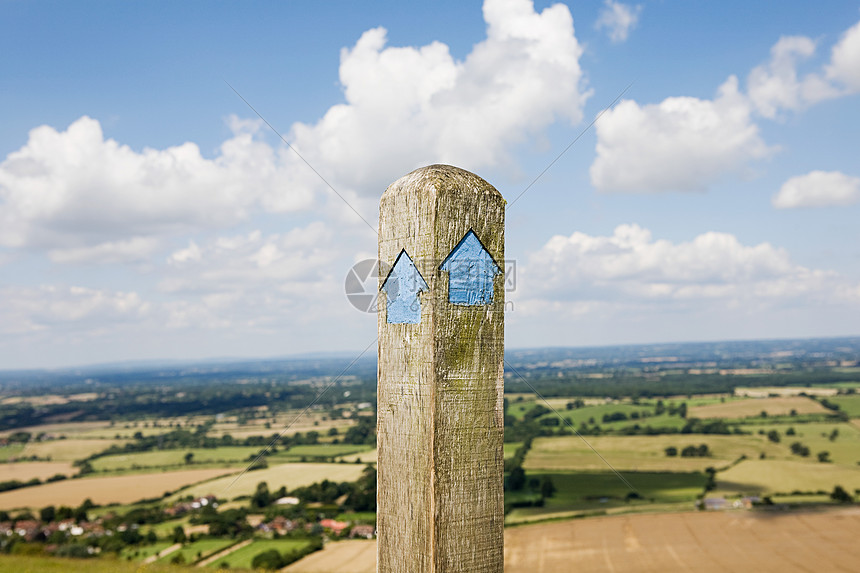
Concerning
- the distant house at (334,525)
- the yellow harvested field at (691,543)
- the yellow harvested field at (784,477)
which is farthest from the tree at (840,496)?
the distant house at (334,525)

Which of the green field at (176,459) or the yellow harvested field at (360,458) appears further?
→ the green field at (176,459)

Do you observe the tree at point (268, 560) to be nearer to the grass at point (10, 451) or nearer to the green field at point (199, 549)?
the green field at point (199, 549)

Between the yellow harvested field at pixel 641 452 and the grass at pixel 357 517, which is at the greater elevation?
the grass at pixel 357 517

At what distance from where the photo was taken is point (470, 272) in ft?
6.63

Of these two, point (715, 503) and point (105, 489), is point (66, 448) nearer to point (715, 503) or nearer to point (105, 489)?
point (105, 489)

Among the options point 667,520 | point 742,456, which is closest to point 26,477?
point 667,520

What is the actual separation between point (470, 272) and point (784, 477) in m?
53.5

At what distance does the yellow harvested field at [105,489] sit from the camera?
45.5 metres

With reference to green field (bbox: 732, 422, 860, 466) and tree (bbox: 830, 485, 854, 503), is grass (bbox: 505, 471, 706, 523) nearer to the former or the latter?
tree (bbox: 830, 485, 854, 503)

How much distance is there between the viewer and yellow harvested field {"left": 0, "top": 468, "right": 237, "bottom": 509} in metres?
45.5

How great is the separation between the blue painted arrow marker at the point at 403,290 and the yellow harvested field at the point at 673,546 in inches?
794

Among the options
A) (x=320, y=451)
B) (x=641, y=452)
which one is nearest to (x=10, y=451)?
(x=320, y=451)

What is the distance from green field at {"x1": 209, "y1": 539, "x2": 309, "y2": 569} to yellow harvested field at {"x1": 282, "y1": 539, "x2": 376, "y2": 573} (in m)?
2.15

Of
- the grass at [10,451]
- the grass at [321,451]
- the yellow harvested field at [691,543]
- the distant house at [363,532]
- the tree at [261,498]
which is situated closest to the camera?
the yellow harvested field at [691,543]
